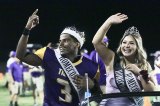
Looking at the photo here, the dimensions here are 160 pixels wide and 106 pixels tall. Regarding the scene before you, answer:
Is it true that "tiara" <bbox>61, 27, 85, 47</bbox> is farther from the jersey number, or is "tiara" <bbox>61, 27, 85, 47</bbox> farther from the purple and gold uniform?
the jersey number

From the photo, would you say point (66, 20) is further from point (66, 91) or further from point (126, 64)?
point (66, 91)

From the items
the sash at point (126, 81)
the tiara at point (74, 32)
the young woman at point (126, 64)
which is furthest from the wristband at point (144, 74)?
the tiara at point (74, 32)

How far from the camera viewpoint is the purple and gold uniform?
5.42 meters

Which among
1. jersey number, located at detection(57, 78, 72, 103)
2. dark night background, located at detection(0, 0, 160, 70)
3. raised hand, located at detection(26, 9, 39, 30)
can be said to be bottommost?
jersey number, located at detection(57, 78, 72, 103)

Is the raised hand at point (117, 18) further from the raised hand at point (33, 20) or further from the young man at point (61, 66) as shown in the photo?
the raised hand at point (33, 20)

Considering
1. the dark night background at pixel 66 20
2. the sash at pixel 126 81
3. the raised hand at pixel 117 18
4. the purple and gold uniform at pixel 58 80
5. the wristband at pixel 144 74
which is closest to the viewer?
the wristband at pixel 144 74

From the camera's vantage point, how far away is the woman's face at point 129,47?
5.67m

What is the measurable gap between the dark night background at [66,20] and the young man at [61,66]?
27228mm

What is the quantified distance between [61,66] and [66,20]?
92.9 ft

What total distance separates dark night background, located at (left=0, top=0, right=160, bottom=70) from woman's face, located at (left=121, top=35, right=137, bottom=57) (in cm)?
2703

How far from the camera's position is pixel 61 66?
5.54m

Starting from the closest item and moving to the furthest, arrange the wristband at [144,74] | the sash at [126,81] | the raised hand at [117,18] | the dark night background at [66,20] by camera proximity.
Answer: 1. the wristband at [144,74]
2. the sash at [126,81]
3. the raised hand at [117,18]
4. the dark night background at [66,20]

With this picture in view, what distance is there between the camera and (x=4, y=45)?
33.7 metres

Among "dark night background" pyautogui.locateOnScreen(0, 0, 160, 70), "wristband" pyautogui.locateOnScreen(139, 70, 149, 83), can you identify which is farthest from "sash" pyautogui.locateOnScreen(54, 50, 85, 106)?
"dark night background" pyautogui.locateOnScreen(0, 0, 160, 70)
